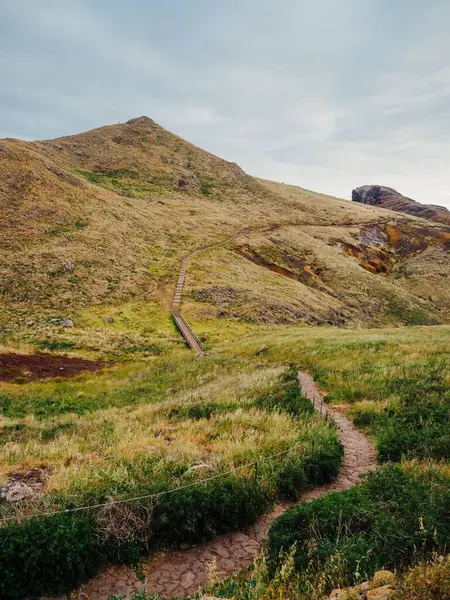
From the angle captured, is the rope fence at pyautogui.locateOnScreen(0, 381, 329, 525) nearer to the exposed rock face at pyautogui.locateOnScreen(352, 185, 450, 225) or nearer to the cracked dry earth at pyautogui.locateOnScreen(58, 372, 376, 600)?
the cracked dry earth at pyautogui.locateOnScreen(58, 372, 376, 600)

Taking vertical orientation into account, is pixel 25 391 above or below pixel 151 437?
below

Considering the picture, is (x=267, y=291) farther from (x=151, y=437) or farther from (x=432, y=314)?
(x=151, y=437)

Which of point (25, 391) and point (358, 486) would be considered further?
point (25, 391)

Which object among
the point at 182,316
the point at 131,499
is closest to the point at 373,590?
the point at 131,499

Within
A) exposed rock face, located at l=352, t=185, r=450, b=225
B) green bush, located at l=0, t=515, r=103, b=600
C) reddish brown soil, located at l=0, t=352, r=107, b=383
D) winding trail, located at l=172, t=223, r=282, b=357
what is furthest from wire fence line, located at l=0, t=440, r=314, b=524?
exposed rock face, located at l=352, t=185, r=450, b=225

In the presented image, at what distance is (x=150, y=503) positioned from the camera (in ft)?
21.3

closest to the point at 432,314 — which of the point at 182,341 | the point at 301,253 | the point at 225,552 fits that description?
the point at 301,253

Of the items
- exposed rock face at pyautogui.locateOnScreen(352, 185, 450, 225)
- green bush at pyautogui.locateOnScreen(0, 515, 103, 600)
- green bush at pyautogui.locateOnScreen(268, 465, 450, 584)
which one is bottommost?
green bush at pyautogui.locateOnScreen(0, 515, 103, 600)

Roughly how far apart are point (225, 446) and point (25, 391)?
612 inches

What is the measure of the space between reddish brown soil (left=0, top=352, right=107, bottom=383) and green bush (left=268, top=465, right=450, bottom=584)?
20691 millimetres

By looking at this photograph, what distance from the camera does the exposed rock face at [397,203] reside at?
14275cm

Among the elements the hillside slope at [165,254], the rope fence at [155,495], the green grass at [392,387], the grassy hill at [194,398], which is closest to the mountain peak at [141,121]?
the hillside slope at [165,254]

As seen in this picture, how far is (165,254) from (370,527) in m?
58.5

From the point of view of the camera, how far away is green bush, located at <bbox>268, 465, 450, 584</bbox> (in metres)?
4.95
